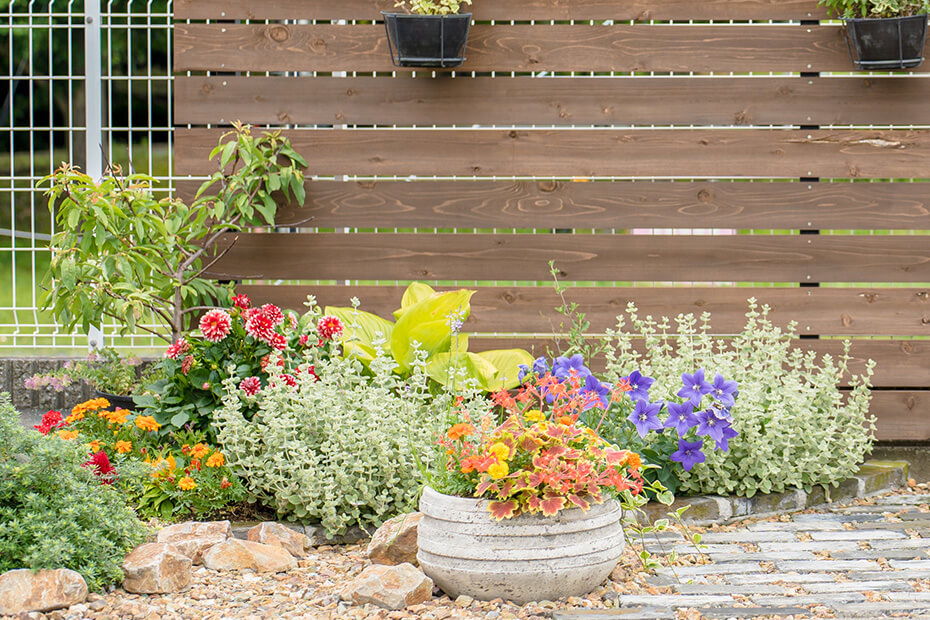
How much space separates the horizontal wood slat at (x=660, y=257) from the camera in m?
4.57

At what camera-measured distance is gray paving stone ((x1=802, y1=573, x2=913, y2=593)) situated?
9.48 feet

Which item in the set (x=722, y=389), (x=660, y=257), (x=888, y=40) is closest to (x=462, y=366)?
(x=722, y=389)

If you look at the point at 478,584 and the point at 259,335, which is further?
the point at 259,335

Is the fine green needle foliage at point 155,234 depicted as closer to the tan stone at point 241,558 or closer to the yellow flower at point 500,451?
the tan stone at point 241,558

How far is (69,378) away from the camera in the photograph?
4.85 meters

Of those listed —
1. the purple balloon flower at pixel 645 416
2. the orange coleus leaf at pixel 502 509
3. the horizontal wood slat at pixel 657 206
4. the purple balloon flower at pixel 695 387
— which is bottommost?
the orange coleus leaf at pixel 502 509

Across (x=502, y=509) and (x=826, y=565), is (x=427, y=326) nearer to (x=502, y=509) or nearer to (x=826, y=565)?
(x=502, y=509)

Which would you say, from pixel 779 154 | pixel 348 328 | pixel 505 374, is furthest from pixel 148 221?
pixel 779 154

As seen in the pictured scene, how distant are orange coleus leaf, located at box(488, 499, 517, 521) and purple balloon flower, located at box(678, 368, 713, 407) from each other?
1.26 m

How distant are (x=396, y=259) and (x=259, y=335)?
951mm

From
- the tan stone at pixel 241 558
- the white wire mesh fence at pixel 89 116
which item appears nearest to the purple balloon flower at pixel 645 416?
the tan stone at pixel 241 558

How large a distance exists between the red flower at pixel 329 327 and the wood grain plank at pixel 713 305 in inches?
26.2

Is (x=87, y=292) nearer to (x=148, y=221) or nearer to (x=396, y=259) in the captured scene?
(x=148, y=221)

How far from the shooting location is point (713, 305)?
4594mm
